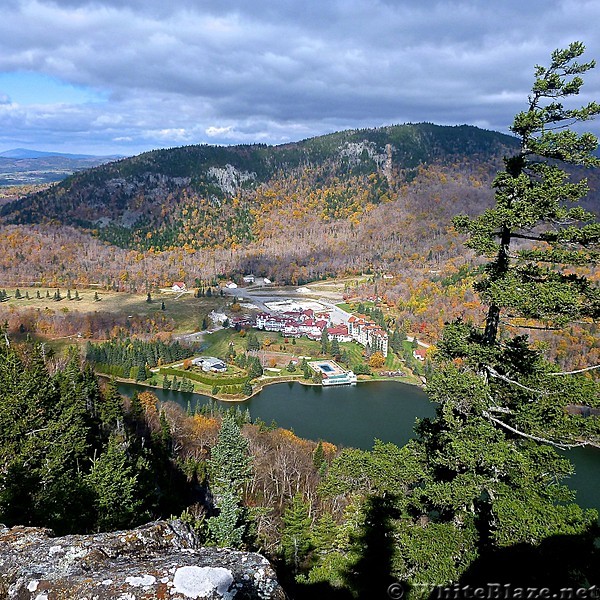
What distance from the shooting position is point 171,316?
63812mm

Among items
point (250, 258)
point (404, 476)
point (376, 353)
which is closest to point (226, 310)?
point (376, 353)

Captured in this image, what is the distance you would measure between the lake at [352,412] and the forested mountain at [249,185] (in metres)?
Result: 90.3

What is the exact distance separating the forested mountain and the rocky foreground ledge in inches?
4772

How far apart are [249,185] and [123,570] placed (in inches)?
6456

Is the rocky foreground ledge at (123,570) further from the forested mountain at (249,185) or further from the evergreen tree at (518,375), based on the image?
the forested mountain at (249,185)

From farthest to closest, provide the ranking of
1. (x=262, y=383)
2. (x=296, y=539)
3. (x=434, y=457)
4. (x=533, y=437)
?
(x=262, y=383), (x=296, y=539), (x=434, y=457), (x=533, y=437)

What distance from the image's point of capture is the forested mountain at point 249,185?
128125 millimetres

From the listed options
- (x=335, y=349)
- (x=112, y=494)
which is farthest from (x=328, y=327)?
(x=112, y=494)

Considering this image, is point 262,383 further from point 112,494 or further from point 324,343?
point 112,494

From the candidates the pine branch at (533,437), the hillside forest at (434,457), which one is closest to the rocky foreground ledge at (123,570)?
the hillside forest at (434,457)

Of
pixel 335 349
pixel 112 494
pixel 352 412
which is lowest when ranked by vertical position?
pixel 352 412

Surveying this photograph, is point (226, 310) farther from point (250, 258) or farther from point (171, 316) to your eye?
point (250, 258)

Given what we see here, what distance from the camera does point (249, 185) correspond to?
6280 inches

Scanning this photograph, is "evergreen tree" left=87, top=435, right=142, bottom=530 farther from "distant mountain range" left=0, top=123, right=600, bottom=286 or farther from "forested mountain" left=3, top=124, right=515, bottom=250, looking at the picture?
"forested mountain" left=3, top=124, right=515, bottom=250
